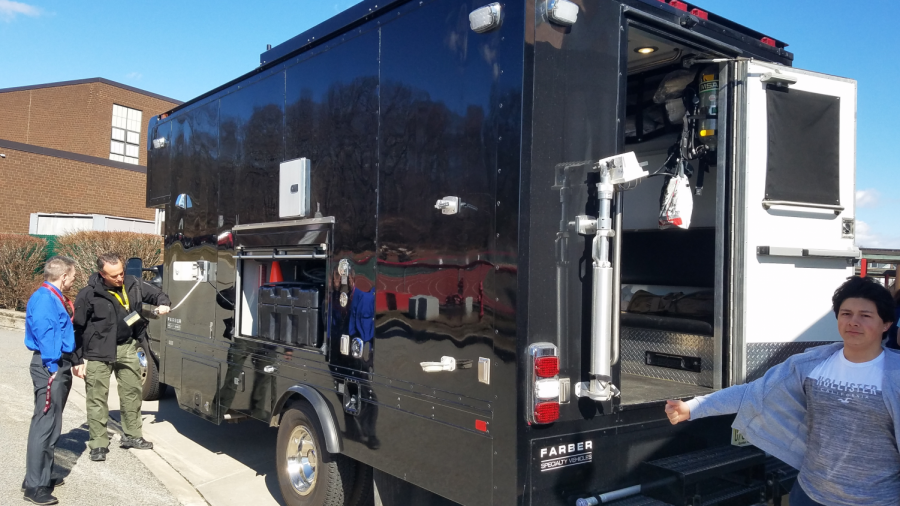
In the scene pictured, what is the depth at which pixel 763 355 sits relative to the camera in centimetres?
378

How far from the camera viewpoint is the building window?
31250 mm

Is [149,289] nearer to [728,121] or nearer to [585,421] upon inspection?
[585,421]

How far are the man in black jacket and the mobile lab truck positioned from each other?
0.98 m

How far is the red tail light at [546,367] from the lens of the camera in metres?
2.84

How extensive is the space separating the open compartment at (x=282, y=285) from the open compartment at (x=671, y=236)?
1933 mm

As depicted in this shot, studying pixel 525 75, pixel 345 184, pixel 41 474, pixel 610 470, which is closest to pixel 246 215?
pixel 345 184

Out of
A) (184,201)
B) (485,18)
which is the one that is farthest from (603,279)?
(184,201)

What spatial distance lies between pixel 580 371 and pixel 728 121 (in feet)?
5.75

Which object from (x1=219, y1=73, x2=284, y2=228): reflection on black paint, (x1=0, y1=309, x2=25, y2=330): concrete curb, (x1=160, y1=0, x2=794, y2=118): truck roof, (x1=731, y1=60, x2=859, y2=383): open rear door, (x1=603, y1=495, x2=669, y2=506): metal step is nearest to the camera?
(x1=603, y1=495, x2=669, y2=506): metal step

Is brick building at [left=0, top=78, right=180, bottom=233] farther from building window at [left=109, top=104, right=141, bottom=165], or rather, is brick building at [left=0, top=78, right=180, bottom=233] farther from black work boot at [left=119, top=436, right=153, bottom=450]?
black work boot at [left=119, top=436, right=153, bottom=450]

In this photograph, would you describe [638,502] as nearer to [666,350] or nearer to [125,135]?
[666,350]

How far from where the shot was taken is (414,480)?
3.39 meters

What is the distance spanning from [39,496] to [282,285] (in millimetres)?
2232

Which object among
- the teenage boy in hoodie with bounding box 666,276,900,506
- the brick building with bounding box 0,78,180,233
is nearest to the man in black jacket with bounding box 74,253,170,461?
the teenage boy in hoodie with bounding box 666,276,900,506
